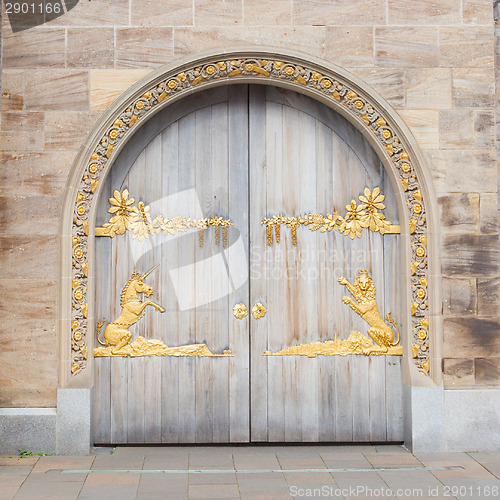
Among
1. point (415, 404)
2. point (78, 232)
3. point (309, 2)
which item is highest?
point (309, 2)

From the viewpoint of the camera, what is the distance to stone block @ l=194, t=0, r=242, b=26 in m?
5.95

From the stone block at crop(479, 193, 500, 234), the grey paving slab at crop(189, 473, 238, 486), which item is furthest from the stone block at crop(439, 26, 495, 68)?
the grey paving slab at crop(189, 473, 238, 486)

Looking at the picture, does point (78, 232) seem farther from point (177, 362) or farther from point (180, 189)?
point (177, 362)

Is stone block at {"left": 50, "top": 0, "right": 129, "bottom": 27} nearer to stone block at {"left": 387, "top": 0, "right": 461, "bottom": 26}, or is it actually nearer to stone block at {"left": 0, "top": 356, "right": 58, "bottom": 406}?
stone block at {"left": 387, "top": 0, "right": 461, "bottom": 26}

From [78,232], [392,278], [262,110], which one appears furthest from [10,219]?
[392,278]

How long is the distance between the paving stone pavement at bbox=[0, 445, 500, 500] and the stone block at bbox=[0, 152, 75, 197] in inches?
85.5

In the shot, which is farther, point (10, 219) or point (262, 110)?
point (262, 110)

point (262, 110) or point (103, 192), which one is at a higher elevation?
point (262, 110)

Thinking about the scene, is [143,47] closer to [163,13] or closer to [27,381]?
[163,13]

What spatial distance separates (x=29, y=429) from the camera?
5.73 metres

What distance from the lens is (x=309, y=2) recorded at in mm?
5984

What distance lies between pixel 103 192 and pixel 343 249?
216 centimetres

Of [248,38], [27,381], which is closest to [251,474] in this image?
[27,381]

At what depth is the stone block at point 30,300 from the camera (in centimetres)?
579
